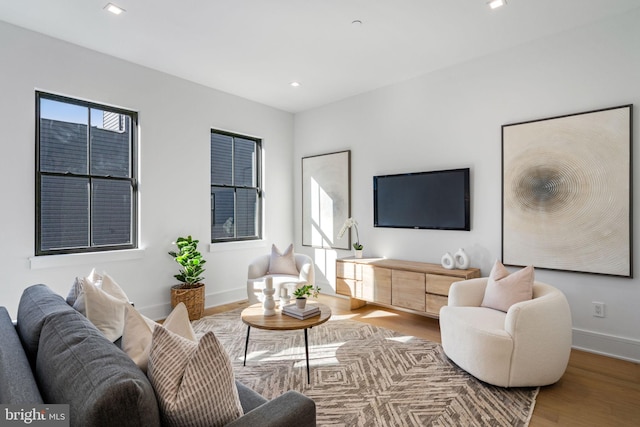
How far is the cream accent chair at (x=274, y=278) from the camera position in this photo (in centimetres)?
391

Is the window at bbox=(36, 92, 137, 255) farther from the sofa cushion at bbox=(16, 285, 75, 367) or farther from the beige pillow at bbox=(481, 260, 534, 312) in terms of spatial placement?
the beige pillow at bbox=(481, 260, 534, 312)

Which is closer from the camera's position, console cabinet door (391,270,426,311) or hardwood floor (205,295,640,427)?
hardwood floor (205,295,640,427)

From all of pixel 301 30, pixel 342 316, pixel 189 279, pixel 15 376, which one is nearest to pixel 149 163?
pixel 189 279

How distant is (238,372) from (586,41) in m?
4.06

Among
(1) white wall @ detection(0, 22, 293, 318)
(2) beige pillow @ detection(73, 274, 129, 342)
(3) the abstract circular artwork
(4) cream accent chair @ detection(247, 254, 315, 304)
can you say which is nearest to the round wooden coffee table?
(2) beige pillow @ detection(73, 274, 129, 342)

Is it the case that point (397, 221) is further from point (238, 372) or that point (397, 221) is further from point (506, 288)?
point (238, 372)

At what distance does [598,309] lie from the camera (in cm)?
294

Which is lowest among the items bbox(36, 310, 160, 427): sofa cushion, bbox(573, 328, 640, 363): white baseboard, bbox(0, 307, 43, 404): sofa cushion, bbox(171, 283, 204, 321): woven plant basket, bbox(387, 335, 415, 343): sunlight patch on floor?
bbox(387, 335, 415, 343): sunlight patch on floor

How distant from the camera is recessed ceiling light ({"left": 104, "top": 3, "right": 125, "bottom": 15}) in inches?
105

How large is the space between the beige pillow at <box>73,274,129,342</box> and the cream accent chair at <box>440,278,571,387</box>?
232 cm

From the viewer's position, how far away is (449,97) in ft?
12.6

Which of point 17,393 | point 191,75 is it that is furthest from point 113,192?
point 17,393

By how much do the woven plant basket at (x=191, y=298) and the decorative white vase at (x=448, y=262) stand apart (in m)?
2.76

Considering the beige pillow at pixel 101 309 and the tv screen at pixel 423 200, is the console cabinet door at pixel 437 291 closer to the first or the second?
the tv screen at pixel 423 200
